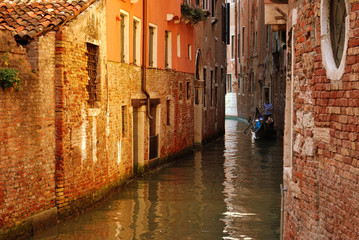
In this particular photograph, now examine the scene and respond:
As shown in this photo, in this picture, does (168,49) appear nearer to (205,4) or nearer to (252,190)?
(252,190)

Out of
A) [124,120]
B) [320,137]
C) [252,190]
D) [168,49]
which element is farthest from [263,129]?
[320,137]

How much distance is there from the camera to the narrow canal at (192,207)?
30.2 feet

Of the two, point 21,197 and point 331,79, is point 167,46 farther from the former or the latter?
point 331,79

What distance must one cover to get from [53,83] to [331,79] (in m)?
5.28

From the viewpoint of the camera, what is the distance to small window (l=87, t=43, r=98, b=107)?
10.9 metres

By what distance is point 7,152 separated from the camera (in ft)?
25.8

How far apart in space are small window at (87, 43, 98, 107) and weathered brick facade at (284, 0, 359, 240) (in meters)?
4.66

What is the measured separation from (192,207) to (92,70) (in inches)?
123

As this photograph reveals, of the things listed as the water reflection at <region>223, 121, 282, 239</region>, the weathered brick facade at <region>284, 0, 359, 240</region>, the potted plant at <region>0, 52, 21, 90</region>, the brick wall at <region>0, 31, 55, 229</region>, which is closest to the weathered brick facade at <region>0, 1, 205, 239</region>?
the brick wall at <region>0, 31, 55, 229</region>

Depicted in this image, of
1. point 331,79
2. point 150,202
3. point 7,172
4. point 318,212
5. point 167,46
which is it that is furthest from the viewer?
point 167,46

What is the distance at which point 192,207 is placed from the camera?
440 inches

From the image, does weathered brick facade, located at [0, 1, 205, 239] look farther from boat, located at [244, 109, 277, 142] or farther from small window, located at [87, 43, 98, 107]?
boat, located at [244, 109, 277, 142]


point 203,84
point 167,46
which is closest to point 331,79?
point 167,46

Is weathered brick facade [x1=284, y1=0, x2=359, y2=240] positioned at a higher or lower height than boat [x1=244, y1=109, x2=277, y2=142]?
higher
